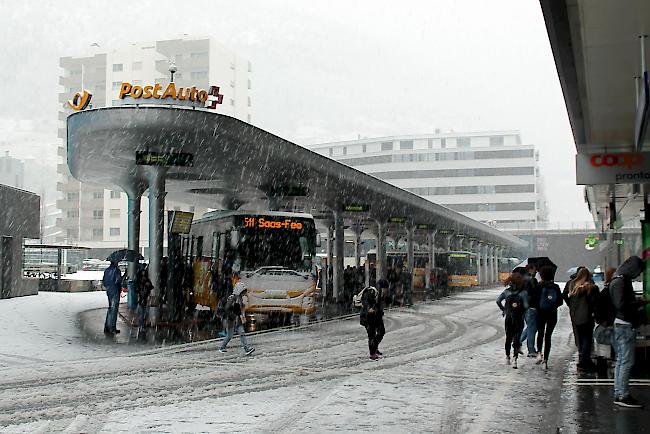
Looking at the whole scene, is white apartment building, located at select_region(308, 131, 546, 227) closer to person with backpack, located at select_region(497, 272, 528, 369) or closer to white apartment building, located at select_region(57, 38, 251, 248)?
white apartment building, located at select_region(57, 38, 251, 248)

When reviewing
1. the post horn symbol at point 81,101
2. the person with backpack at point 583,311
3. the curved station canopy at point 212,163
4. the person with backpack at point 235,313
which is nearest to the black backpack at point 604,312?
the person with backpack at point 583,311

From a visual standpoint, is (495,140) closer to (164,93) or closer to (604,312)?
(164,93)

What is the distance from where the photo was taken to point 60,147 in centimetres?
10681

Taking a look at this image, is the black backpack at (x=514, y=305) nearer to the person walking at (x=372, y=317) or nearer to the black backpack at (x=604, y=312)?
the person walking at (x=372, y=317)

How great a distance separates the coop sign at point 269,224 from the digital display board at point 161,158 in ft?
8.90

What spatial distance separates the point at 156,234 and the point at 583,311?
46.5ft

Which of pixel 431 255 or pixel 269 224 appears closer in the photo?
pixel 269 224

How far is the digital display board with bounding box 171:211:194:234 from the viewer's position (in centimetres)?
2200

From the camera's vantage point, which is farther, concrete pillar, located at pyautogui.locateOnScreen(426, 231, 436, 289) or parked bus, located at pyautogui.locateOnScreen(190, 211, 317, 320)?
concrete pillar, located at pyautogui.locateOnScreen(426, 231, 436, 289)

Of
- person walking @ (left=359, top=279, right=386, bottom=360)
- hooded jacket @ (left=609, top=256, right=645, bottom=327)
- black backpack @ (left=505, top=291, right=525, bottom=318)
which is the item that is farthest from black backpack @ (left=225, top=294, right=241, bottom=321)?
hooded jacket @ (left=609, top=256, right=645, bottom=327)

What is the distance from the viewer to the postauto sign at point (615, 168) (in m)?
15.2

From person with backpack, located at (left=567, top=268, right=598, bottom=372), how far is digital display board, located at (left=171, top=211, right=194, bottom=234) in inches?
501

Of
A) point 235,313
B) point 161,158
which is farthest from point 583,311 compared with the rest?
point 161,158

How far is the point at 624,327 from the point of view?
8.83 meters
